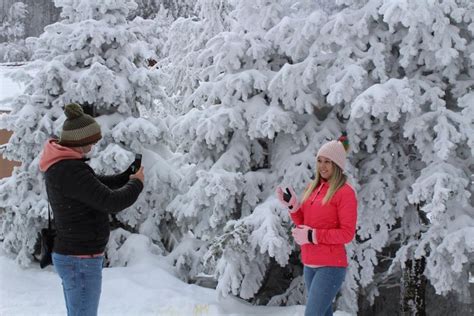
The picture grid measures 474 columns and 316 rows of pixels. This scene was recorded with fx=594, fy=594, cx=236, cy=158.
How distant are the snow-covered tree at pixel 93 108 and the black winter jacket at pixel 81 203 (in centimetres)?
390

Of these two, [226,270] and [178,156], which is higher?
[178,156]

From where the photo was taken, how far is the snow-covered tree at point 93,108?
24.3ft

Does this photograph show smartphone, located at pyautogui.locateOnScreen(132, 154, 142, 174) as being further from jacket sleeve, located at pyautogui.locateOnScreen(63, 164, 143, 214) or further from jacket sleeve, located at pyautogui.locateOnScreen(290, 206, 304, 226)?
jacket sleeve, located at pyautogui.locateOnScreen(290, 206, 304, 226)

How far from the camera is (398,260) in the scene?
592 cm

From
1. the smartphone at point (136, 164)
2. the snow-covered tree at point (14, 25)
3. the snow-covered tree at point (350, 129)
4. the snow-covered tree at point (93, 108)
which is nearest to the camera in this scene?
the smartphone at point (136, 164)

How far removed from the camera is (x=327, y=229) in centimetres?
376

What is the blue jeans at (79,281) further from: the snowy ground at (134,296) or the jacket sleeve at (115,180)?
the snowy ground at (134,296)

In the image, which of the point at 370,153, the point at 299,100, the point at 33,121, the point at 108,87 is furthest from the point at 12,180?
the point at 370,153

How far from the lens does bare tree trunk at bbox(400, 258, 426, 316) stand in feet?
20.4

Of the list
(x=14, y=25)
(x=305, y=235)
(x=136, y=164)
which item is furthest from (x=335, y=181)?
(x=14, y=25)

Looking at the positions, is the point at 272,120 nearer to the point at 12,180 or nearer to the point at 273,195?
the point at 273,195

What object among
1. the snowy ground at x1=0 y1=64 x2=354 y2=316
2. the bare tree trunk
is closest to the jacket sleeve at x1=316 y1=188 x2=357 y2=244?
the snowy ground at x1=0 y1=64 x2=354 y2=316

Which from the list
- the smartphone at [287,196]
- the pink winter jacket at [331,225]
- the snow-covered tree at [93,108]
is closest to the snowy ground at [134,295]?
the snow-covered tree at [93,108]

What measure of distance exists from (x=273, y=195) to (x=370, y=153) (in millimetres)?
1116
